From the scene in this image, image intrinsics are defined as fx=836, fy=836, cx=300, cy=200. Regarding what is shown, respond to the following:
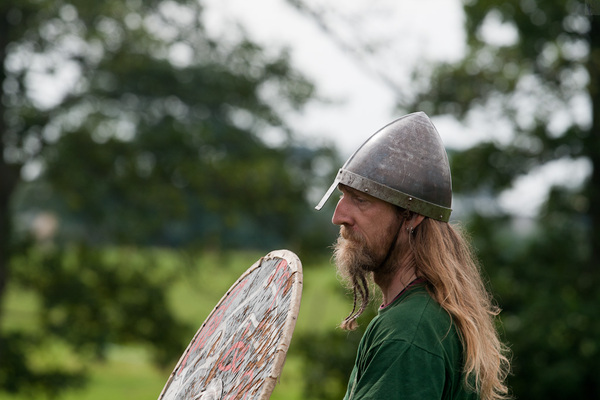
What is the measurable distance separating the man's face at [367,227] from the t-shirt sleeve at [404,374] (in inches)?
14.5

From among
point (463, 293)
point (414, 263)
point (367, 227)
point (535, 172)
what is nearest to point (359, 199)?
point (367, 227)

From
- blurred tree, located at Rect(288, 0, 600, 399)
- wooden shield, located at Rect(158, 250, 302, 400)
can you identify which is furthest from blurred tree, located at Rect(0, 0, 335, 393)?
wooden shield, located at Rect(158, 250, 302, 400)

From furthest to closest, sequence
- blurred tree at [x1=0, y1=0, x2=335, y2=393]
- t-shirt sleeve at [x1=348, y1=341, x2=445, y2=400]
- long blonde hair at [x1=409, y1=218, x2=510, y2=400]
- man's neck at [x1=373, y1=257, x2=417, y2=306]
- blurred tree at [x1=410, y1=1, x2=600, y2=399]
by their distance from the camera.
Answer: blurred tree at [x1=0, y1=0, x2=335, y2=393] < blurred tree at [x1=410, y1=1, x2=600, y2=399] < man's neck at [x1=373, y1=257, x2=417, y2=306] < long blonde hair at [x1=409, y1=218, x2=510, y2=400] < t-shirt sleeve at [x1=348, y1=341, x2=445, y2=400]

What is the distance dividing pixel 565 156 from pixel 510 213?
1118 mm

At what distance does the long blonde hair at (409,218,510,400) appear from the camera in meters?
2.16

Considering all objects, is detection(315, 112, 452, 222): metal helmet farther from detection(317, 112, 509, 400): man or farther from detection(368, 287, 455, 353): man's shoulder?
detection(368, 287, 455, 353): man's shoulder

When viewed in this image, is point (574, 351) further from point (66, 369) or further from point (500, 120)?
point (66, 369)

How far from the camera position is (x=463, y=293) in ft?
7.56

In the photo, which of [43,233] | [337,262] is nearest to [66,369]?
[43,233]

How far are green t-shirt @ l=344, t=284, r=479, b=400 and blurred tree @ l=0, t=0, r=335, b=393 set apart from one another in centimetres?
1089

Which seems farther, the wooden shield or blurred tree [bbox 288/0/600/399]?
blurred tree [bbox 288/0/600/399]

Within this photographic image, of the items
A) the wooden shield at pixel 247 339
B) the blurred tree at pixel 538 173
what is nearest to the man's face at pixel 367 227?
the wooden shield at pixel 247 339

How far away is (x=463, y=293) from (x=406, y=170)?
0.38 m

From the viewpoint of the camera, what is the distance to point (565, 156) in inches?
419
